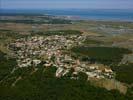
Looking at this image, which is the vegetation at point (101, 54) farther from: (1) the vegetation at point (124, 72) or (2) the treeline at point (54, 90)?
(2) the treeline at point (54, 90)

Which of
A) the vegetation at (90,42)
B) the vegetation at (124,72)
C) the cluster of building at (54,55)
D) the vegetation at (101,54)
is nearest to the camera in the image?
the vegetation at (124,72)

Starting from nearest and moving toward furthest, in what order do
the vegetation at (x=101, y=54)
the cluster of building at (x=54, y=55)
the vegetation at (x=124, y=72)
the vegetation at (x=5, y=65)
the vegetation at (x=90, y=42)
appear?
1. the vegetation at (x=124, y=72)
2. the vegetation at (x=5, y=65)
3. the cluster of building at (x=54, y=55)
4. the vegetation at (x=101, y=54)
5. the vegetation at (x=90, y=42)

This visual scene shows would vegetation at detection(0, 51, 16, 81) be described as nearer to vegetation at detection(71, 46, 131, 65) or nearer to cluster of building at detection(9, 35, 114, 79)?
cluster of building at detection(9, 35, 114, 79)

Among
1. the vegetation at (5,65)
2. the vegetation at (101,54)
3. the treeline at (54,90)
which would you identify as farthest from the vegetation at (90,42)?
the treeline at (54,90)

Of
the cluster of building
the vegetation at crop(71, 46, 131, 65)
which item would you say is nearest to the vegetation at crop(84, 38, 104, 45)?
the cluster of building

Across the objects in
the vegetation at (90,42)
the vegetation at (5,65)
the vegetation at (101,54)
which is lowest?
the vegetation at (90,42)

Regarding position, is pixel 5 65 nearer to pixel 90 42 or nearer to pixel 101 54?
pixel 101 54

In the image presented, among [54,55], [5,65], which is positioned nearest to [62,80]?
[5,65]
